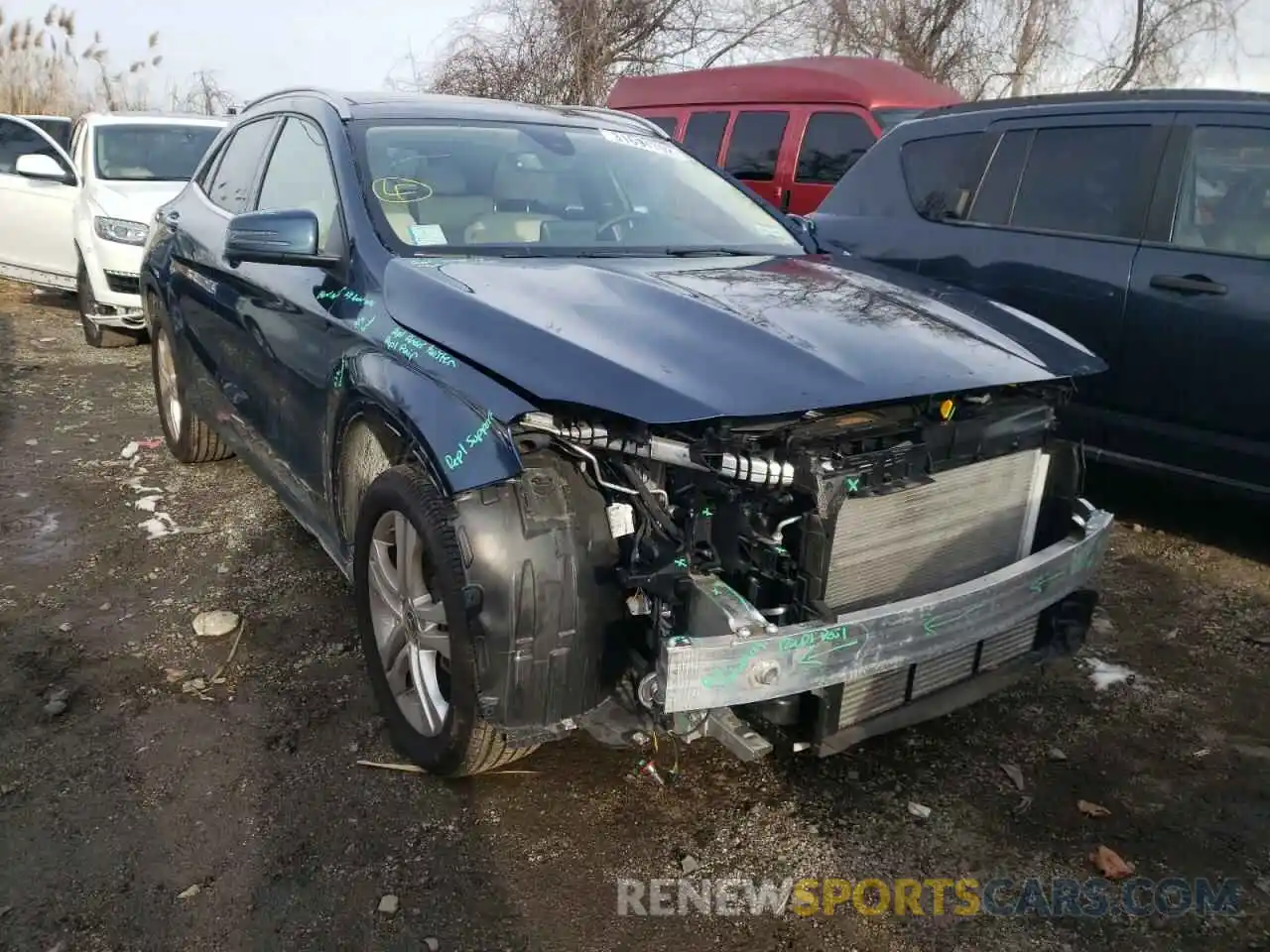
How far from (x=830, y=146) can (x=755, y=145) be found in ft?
2.51

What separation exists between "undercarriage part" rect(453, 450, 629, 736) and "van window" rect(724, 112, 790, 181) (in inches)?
272

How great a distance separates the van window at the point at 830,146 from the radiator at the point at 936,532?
236 inches

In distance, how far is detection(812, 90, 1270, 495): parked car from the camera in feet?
12.9

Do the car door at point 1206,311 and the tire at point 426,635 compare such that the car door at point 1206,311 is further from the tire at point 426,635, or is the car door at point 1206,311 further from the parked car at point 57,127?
the parked car at point 57,127

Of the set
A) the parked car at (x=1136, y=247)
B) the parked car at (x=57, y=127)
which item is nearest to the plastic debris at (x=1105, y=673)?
the parked car at (x=1136, y=247)

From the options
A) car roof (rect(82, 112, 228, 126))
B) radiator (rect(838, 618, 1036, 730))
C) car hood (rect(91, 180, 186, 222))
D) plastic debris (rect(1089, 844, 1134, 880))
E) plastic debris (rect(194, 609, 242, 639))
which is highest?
car roof (rect(82, 112, 228, 126))

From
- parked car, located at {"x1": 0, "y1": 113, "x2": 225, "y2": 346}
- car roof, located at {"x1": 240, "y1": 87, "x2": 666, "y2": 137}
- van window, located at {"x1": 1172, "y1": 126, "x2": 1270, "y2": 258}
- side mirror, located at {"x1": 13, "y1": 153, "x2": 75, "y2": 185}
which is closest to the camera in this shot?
car roof, located at {"x1": 240, "y1": 87, "x2": 666, "y2": 137}

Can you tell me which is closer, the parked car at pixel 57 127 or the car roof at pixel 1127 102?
the car roof at pixel 1127 102

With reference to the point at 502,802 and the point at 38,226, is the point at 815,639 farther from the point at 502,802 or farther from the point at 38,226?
the point at 38,226

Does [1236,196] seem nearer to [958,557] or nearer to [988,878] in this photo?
[958,557]

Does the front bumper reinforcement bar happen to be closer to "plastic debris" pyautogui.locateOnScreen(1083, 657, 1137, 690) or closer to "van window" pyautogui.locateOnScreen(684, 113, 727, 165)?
"plastic debris" pyautogui.locateOnScreen(1083, 657, 1137, 690)

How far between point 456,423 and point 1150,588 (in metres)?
3.04

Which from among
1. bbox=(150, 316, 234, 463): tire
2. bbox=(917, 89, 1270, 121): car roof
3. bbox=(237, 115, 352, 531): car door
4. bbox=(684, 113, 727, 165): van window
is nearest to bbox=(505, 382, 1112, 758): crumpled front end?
bbox=(237, 115, 352, 531): car door

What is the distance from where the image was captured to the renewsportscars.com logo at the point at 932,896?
2.33 m
